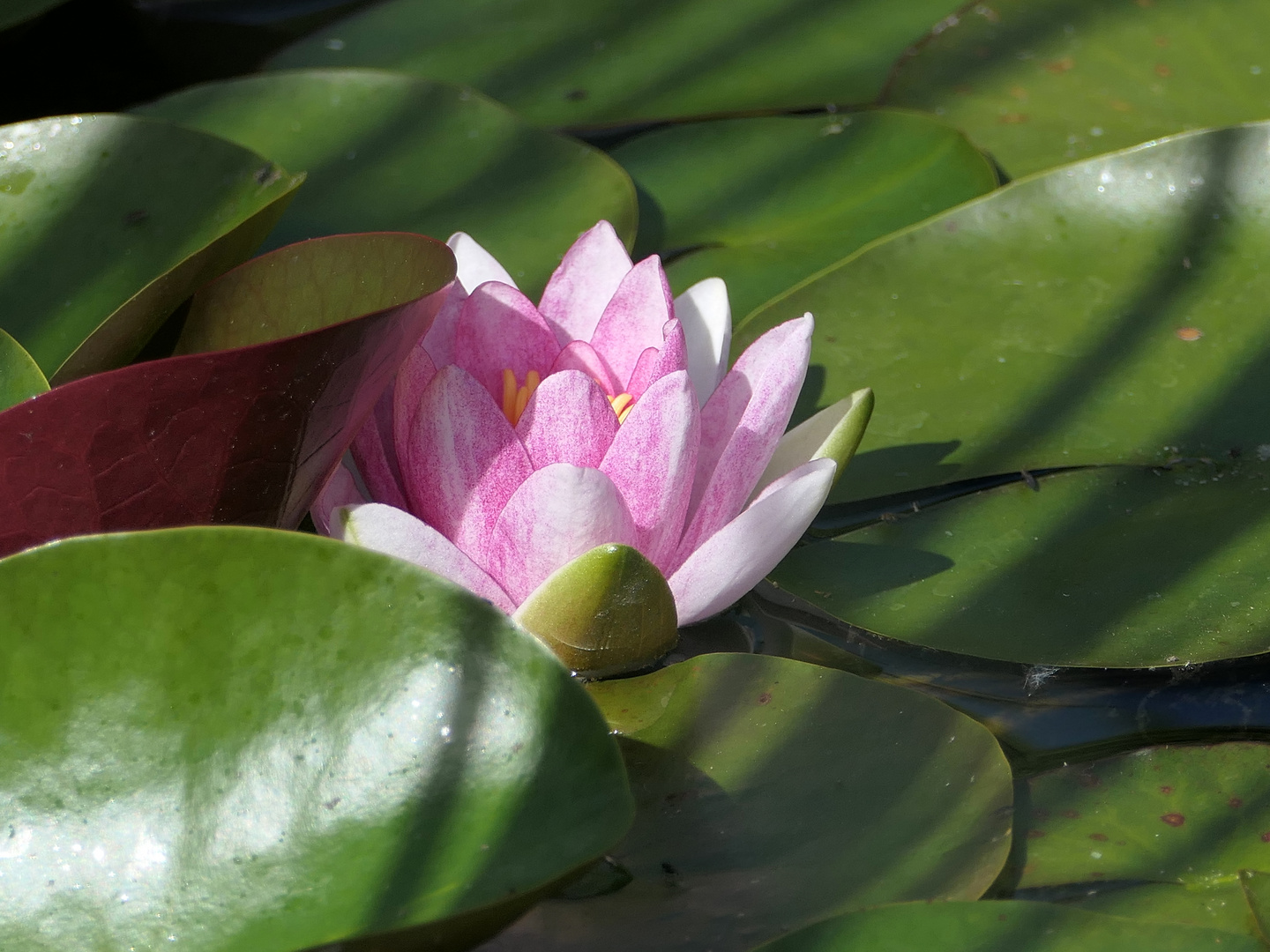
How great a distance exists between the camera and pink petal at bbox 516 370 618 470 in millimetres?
955

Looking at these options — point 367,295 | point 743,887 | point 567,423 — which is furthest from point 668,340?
point 743,887

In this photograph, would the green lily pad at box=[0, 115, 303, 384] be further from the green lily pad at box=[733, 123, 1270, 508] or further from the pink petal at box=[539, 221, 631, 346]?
the green lily pad at box=[733, 123, 1270, 508]

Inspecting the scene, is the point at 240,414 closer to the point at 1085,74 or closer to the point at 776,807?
the point at 776,807

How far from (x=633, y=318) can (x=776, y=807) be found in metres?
0.48

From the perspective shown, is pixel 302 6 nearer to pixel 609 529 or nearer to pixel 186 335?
pixel 186 335

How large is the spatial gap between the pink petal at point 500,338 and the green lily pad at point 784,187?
45 cm

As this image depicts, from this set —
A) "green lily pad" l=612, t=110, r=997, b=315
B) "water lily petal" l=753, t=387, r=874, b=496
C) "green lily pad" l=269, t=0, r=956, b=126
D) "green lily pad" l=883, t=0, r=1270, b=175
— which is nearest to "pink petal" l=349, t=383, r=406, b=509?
"water lily petal" l=753, t=387, r=874, b=496

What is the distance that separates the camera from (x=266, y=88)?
5.66 ft

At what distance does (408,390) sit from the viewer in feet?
3.42

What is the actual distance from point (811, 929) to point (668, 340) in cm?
48

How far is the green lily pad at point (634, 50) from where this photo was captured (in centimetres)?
184

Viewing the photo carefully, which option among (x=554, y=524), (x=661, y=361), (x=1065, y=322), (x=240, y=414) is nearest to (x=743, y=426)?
(x=661, y=361)

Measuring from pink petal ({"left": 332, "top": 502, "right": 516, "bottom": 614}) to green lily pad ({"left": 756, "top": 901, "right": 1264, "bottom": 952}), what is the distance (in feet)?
1.26

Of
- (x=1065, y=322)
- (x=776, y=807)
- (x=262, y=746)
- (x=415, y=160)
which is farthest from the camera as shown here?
(x=415, y=160)
